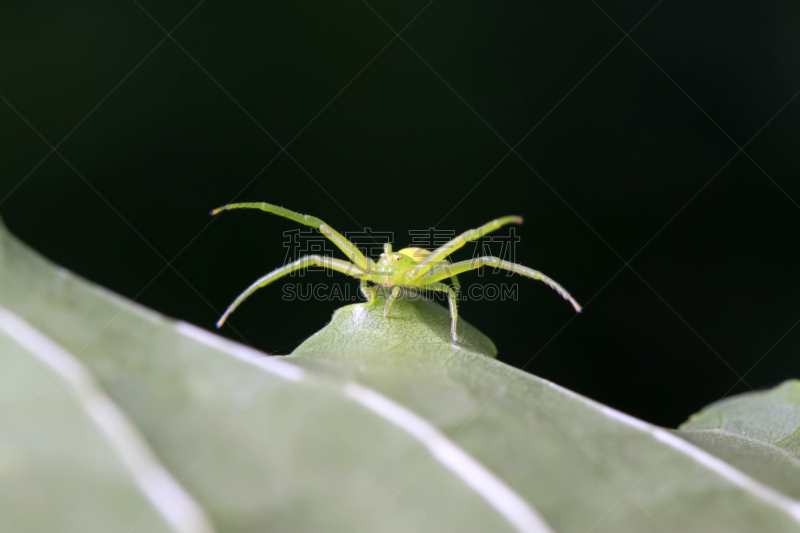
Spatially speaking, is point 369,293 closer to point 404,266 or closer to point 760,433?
point 404,266

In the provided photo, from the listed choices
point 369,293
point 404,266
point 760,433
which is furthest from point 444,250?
point 760,433

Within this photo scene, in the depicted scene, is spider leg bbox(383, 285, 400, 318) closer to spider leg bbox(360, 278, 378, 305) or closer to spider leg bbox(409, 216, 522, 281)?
spider leg bbox(360, 278, 378, 305)

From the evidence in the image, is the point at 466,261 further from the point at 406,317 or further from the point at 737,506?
the point at 737,506

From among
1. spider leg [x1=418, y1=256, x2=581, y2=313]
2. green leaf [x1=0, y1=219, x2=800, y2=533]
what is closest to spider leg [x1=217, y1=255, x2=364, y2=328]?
spider leg [x1=418, y1=256, x2=581, y2=313]

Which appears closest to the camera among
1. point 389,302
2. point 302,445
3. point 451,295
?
point 302,445

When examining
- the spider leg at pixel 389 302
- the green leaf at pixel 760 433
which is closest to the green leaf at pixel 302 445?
the green leaf at pixel 760 433

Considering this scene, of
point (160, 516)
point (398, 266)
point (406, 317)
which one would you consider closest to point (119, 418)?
point (160, 516)

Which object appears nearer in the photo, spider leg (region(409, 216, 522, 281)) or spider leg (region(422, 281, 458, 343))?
spider leg (region(422, 281, 458, 343))
